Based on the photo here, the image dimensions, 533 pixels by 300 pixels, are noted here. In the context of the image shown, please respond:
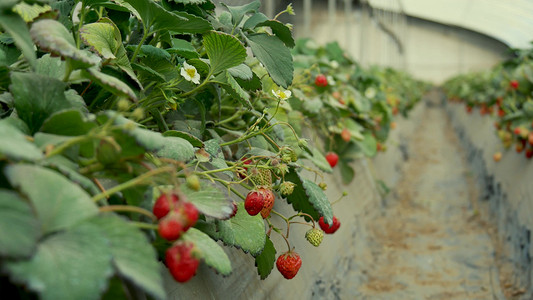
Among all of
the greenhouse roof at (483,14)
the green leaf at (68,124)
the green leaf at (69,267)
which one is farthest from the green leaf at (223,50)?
the greenhouse roof at (483,14)

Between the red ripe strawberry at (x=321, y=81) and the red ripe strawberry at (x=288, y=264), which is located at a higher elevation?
the red ripe strawberry at (x=288, y=264)

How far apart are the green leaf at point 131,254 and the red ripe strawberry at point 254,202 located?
0.49m

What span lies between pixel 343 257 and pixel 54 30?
1766 mm

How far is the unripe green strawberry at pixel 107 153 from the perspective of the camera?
76cm

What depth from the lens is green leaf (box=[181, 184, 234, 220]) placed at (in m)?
0.88

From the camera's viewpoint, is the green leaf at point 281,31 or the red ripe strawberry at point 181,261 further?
the green leaf at point 281,31

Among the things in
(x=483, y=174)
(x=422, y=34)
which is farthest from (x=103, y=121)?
(x=422, y=34)

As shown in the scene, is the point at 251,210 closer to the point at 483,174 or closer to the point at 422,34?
the point at 483,174

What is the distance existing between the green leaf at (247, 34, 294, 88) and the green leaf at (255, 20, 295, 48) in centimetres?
2

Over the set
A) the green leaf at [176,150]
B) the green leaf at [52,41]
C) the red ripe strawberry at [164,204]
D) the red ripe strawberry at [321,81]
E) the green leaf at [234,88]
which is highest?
the green leaf at [52,41]

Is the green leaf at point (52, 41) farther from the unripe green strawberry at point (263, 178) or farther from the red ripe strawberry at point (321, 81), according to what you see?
the red ripe strawberry at point (321, 81)

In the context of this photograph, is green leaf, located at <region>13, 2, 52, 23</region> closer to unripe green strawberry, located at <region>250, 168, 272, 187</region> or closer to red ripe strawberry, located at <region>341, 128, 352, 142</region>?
unripe green strawberry, located at <region>250, 168, 272, 187</region>

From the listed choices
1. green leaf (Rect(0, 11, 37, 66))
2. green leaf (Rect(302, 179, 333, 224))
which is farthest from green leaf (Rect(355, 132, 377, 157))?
green leaf (Rect(0, 11, 37, 66))

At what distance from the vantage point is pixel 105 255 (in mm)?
606
